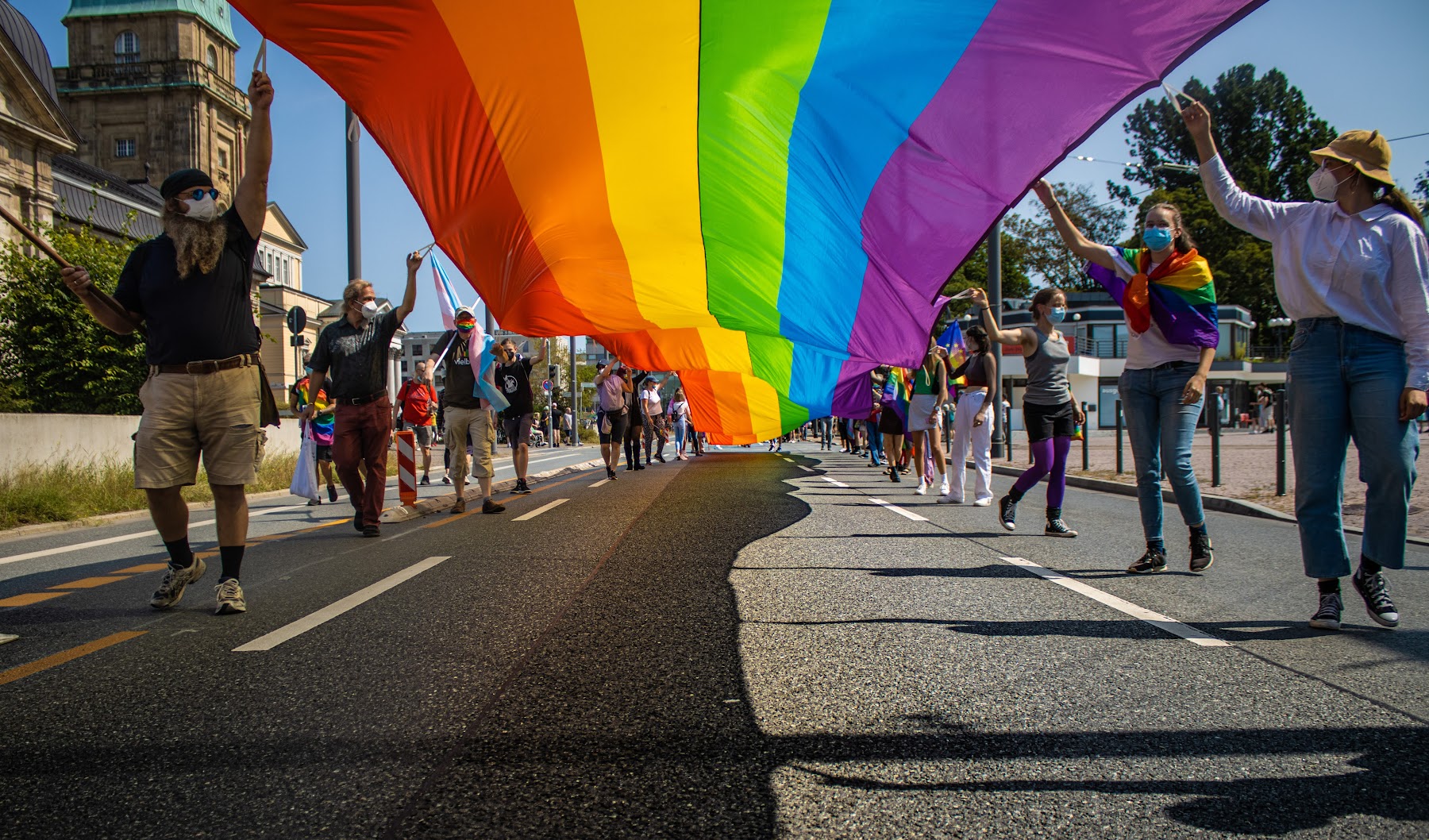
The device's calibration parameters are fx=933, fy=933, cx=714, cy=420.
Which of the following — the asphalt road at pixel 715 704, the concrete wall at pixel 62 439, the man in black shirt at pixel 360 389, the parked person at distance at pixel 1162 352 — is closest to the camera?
the asphalt road at pixel 715 704

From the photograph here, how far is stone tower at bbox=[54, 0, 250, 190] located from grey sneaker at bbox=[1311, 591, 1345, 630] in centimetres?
6725

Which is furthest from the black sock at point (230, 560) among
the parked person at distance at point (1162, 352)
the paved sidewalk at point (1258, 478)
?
the paved sidewalk at point (1258, 478)

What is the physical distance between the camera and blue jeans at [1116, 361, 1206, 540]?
5164 millimetres

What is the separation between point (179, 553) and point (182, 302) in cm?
125

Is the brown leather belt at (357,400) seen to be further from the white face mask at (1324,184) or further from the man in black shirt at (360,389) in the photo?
the white face mask at (1324,184)

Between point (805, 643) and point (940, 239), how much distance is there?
3.45 meters

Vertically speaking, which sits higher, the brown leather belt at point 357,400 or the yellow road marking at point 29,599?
the brown leather belt at point 357,400

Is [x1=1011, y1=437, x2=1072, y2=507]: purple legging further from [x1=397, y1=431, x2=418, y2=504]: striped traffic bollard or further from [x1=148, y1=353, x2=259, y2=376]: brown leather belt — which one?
[x1=397, y1=431, x2=418, y2=504]: striped traffic bollard

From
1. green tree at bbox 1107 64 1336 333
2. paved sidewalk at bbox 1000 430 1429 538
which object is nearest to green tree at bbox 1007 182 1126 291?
green tree at bbox 1107 64 1336 333

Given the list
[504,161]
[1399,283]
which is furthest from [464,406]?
[1399,283]

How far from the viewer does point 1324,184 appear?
4.05 metres

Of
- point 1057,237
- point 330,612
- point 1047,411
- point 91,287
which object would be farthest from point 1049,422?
point 1057,237

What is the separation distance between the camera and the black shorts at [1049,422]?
7.16 meters

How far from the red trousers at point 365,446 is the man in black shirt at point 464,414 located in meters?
1.61
